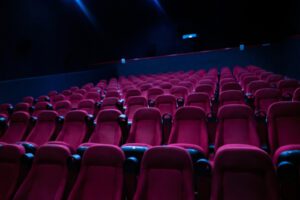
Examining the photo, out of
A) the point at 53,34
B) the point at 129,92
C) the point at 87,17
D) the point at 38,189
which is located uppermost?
the point at 87,17

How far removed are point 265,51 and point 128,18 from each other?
206 inches

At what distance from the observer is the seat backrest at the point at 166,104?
2936mm

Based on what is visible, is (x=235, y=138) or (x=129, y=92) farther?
(x=129, y=92)

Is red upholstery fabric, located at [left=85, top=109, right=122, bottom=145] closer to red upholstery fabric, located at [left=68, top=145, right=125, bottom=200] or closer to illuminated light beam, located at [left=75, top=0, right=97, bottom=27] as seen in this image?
red upholstery fabric, located at [left=68, top=145, right=125, bottom=200]

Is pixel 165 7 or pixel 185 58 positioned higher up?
pixel 165 7

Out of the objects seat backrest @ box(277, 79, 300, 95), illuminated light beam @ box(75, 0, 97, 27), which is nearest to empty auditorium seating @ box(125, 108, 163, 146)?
seat backrest @ box(277, 79, 300, 95)

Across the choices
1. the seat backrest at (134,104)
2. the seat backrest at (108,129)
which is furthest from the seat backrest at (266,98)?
the seat backrest at (108,129)

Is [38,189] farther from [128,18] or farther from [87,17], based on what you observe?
[128,18]

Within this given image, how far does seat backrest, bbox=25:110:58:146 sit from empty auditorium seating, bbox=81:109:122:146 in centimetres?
67

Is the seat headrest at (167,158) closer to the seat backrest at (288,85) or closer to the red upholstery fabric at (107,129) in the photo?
the red upholstery fabric at (107,129)

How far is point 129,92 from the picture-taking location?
392 centimetres

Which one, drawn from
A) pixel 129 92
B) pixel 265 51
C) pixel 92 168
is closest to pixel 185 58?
pixel 265 51

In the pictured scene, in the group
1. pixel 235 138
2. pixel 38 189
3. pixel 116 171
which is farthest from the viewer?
pixel 235 138

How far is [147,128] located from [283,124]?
1211mm
